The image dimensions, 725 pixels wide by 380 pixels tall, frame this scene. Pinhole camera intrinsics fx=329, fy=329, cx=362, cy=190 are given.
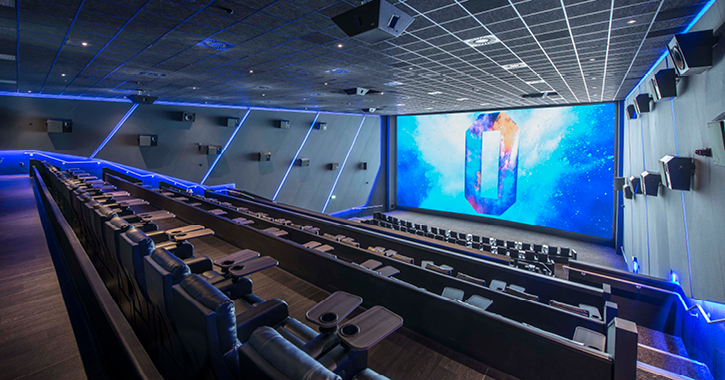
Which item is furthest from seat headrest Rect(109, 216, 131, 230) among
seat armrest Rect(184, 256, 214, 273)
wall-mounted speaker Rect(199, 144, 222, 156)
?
wall-mounted speaker Rect(199, 144, 222, 156)

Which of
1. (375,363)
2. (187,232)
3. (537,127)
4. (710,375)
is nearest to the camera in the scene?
(375,363)

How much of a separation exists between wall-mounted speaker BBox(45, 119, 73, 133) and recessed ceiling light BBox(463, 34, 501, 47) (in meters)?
11.4

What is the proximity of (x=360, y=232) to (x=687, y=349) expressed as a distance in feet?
15.2

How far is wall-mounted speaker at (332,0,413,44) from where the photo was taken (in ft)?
10.8

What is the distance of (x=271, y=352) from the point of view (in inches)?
48.5

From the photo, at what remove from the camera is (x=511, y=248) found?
894 centimetres

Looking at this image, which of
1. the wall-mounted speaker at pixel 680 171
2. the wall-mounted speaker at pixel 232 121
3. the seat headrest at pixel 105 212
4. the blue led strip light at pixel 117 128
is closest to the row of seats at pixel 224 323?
the seat headrest at pixel 105 212

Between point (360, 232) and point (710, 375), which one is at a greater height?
point (360, 232)

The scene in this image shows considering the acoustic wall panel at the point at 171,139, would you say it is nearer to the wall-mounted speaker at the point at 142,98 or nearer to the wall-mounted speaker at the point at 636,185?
the wall-mounted speaker at the point at 142,98

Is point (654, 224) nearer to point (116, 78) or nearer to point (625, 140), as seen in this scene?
point (625, 140)

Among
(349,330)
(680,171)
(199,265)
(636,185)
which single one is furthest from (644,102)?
(199,265)

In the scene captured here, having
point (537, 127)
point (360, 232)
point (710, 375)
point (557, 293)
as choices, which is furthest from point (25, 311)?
point (537, 127)

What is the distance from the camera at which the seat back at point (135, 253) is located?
6.45ft

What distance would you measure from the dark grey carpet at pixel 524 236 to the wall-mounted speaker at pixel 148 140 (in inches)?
435
